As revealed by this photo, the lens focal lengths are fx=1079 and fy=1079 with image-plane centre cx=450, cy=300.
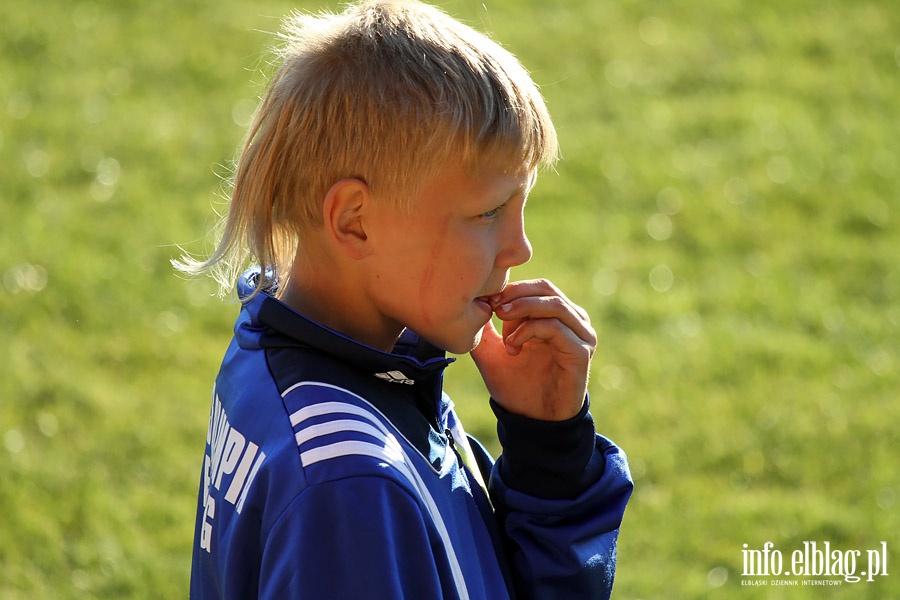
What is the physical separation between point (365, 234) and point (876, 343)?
13.0 ft

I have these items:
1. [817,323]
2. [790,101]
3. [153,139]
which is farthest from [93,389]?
[790,101]

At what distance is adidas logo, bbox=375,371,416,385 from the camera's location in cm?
166

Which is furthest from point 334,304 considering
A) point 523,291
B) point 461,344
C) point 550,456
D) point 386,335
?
point 550,456

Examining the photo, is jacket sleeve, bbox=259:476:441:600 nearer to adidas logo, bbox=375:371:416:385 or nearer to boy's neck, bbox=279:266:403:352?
adidas logo, bbox=375:371:416:385

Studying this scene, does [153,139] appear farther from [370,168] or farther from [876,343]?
[370,168]

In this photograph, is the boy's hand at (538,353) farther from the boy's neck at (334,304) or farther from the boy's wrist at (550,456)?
the boy's neck at (334,304)

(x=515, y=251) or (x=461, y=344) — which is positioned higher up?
(x=515, y=251)

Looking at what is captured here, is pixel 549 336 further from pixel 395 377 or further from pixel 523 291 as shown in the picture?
pixel 395 377

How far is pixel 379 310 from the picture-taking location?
1.75 meters

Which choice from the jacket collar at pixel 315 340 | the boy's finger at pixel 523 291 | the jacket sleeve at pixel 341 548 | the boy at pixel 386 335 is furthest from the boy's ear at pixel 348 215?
the jacket sleeve at pixel 341 548

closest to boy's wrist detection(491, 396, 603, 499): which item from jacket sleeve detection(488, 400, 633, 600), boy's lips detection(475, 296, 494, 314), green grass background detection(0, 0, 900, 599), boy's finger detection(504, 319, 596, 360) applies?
jacket sleeve detection(488, 400, 633, 600)

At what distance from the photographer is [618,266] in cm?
552

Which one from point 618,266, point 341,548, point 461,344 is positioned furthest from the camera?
point 618,266

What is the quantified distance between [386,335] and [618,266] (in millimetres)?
3853
